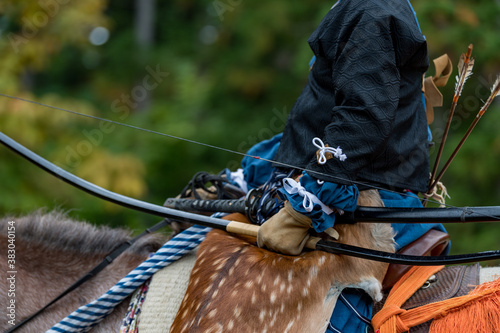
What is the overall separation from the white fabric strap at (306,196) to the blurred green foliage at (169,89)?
7.96ft

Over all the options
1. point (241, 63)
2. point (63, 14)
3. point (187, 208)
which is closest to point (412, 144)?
point (187, 208)

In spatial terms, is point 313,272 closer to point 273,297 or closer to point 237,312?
point 273,297

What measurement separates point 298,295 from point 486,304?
71cm

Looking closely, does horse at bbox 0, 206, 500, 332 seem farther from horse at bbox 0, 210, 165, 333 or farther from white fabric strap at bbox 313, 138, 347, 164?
white fabric strap at bbox 313, 138, 347, 164

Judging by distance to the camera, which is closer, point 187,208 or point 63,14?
point 187,208

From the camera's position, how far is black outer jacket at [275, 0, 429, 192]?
213 cm

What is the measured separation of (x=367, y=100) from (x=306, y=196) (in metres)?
0.42

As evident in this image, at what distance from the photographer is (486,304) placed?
2166 millimetres

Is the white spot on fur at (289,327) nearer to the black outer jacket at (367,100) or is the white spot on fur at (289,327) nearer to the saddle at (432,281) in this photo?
the saddle at (432,281)

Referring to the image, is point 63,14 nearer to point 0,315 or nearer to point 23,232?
point 23,232

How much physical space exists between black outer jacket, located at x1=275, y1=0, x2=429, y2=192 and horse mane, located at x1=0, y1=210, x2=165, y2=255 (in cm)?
93

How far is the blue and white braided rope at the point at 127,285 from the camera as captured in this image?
247 centimetres

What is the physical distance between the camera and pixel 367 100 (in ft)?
6.93

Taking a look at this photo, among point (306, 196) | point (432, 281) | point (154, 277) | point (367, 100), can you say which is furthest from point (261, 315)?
point (367, 100)
